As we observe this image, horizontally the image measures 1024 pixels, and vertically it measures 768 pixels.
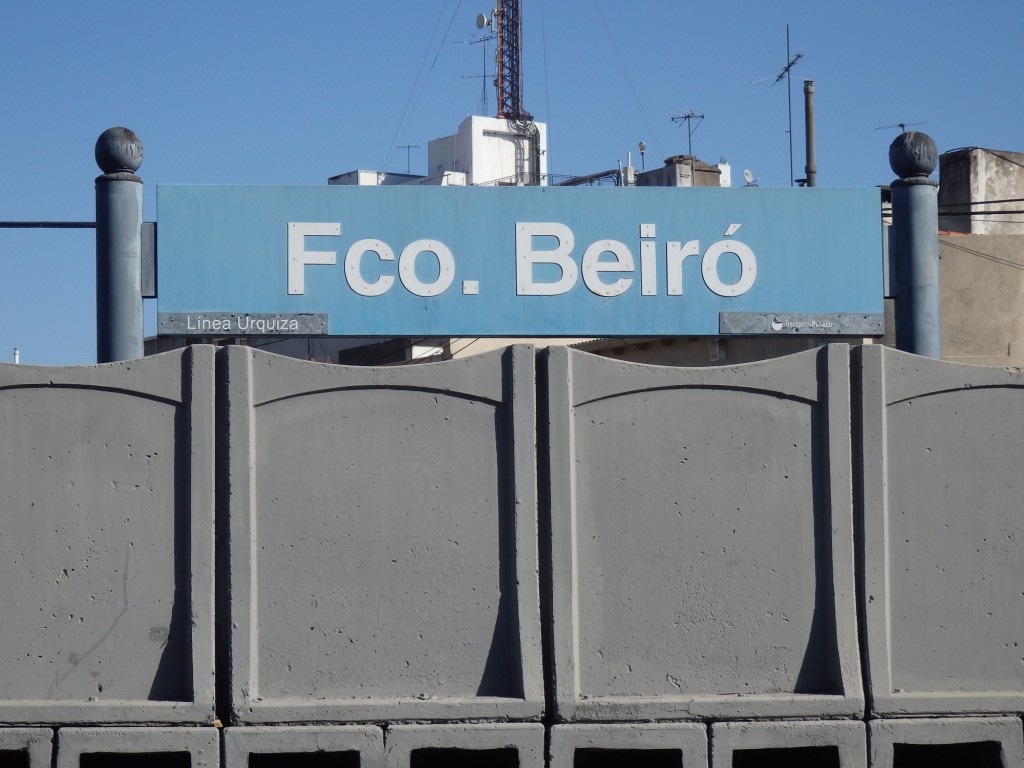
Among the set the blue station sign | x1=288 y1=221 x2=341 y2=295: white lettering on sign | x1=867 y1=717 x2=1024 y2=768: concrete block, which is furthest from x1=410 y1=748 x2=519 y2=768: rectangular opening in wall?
x1=288 y1=221 x2=341 y2=295: white lettering on sign

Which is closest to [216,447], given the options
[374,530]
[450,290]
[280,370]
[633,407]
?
[280,370]

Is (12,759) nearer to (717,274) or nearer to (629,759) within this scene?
(629,759)

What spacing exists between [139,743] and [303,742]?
84cm

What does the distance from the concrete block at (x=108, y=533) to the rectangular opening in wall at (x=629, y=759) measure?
2131 millimetres

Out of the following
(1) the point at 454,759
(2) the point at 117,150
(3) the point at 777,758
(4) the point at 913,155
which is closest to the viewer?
(1) the point at 454,759

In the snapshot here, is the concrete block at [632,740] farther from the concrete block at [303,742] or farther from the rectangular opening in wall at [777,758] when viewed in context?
the concrete block at [303,742]

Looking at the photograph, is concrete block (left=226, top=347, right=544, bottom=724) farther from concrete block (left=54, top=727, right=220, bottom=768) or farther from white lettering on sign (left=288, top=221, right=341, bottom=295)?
white lettering on sign (left=288, top=221, right=341, bottom=295)

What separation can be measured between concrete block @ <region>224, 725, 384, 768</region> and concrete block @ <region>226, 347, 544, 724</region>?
4.4 inches

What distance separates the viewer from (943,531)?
7070 millimetres

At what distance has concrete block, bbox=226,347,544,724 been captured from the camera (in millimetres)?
6797

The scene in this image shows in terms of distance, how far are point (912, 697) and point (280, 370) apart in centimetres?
380

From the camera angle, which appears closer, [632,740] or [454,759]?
[632,740]

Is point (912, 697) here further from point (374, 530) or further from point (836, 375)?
point (374, 530)

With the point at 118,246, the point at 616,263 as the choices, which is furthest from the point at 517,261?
the point at 118,246
